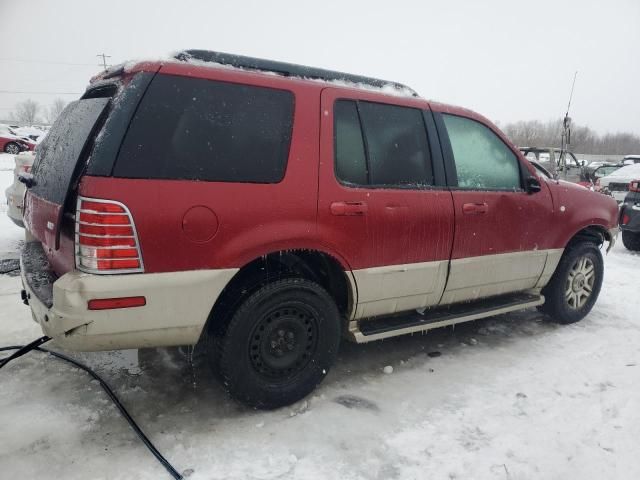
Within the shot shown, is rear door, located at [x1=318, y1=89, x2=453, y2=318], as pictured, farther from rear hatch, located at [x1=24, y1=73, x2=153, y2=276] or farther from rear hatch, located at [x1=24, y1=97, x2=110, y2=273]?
rear hatch, located at [x1=24, y1=97, x2=110, y2=273]

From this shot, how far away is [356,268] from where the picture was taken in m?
3.04

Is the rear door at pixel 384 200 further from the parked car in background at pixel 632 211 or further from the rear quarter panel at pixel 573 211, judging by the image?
the parked car in background at pixel 632 211

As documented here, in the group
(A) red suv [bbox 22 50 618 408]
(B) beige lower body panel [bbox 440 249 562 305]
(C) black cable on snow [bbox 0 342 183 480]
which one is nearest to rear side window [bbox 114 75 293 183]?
(A) red suv [bbox 22 50 618 408]

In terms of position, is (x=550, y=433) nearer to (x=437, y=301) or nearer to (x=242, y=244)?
(x=437, y=301)

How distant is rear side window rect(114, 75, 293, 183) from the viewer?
235 cm

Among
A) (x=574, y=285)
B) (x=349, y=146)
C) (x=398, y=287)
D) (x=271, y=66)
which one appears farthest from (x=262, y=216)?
(x=574, y=285)

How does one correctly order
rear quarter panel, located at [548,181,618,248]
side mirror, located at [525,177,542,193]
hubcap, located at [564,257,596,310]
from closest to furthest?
side mirror, located at [525,177,542,193] < rear quarter panel, located at [548,181,618,248] < hubcap, located at [564,257,596,310]

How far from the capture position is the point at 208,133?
2.51 meters

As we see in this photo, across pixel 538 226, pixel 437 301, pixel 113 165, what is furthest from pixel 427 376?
pixel 113 165

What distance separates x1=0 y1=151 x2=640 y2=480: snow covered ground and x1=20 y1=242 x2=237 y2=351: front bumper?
0.59 meters

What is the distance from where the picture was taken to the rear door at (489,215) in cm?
355

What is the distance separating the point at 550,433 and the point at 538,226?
1.84m

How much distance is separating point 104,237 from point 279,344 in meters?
1.20

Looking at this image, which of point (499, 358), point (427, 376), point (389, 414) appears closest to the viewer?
point (389, 414)
